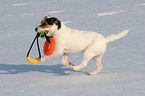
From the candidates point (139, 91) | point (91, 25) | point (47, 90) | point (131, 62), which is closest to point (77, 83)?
point (47, 90)

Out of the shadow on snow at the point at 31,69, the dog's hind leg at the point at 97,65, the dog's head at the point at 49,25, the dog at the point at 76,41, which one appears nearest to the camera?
the dog's head at the point at 49,25

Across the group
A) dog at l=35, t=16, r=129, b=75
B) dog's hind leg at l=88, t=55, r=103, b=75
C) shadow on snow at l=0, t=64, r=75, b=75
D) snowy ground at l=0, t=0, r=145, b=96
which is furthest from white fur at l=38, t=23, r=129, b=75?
shadow on snow at l=0, t=64, r=75, b=75

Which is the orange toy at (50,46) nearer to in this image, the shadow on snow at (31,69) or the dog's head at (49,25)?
the dog's head at (49,25)

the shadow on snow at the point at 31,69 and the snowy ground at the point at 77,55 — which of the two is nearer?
the snowy ground at the point at 77,55

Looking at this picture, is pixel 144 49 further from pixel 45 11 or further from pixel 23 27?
pixel 45 11

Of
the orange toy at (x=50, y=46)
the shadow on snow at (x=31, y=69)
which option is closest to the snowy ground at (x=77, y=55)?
the shadow on snow at (x=31, y=69)

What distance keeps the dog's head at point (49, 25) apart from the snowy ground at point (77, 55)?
38.5 inches

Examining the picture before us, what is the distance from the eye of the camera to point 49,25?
6.28 meters

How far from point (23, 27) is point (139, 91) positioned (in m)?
7.54

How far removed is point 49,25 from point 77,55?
2458 mm

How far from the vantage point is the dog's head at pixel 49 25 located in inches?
246

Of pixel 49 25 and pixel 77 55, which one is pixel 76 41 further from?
pixel 77 55

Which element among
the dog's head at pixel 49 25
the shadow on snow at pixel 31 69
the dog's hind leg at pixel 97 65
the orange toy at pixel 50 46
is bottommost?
the shadow on snow at pixel 31 69

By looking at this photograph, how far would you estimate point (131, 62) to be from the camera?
7.59 metres
